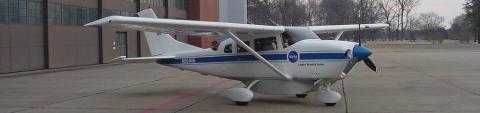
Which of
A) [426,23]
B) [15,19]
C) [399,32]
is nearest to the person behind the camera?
[15,19]

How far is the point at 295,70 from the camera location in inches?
504

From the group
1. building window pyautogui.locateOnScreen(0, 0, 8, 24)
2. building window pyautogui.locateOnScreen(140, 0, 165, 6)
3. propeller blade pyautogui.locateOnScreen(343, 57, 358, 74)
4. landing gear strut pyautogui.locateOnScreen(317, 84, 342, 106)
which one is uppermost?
building window pyautogui.locateOnScreen(140, 0, 165, 6)

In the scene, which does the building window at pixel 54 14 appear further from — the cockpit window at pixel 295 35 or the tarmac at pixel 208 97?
the cockpit window at pixel 295 35

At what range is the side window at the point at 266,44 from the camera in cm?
1330

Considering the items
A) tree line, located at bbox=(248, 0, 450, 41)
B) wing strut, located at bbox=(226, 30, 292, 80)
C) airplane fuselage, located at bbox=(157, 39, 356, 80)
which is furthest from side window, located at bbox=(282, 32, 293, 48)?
tree line, located at bbox=(248, 0, 450, 41)

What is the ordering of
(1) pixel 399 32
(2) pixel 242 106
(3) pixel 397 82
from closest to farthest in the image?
(2) pixel 242 106, (3) pixel 397 82, (1) pixel 399 32

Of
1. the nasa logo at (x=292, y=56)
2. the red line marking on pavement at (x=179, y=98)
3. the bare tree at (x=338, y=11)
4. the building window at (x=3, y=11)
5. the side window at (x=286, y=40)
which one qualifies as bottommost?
the red line marking on pavement at (x=179, y=98)

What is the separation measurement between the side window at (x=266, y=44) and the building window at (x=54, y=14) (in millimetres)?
18335

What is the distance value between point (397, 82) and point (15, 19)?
1655 cm

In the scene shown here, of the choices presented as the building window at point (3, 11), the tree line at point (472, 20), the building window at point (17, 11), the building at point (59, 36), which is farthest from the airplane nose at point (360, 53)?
the tree line at point (472, 20)

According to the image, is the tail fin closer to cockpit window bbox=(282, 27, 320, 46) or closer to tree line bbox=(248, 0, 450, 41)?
cockpit window bbox=(282, 27, 320, 46)

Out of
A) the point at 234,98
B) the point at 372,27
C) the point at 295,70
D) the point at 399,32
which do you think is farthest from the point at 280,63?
the point at 399,32

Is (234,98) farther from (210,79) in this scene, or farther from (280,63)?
(210,79)

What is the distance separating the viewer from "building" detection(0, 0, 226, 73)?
85.8 ft
